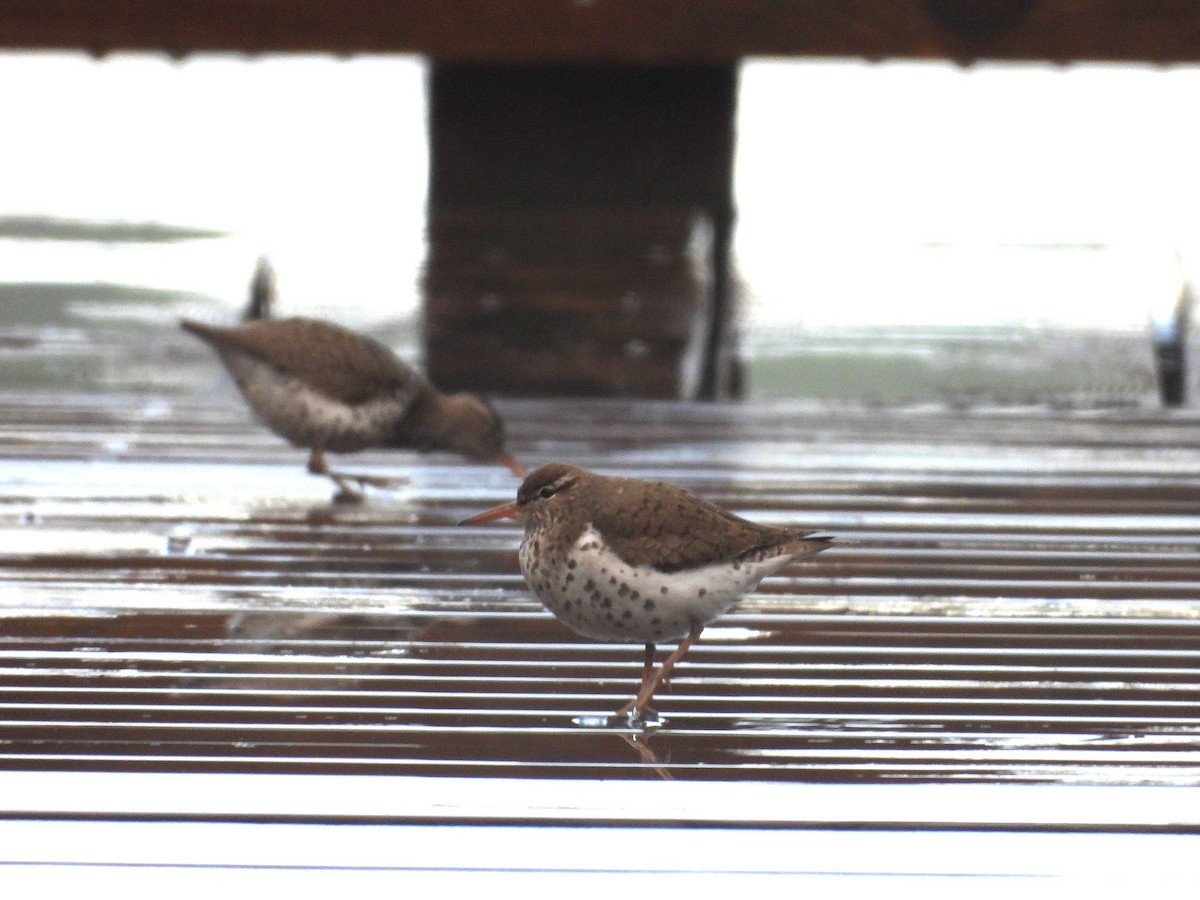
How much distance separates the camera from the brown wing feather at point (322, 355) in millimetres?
4137

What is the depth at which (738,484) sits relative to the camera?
160 inches

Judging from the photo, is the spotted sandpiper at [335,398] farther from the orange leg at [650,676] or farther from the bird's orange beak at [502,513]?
the orange leg at [650,676]

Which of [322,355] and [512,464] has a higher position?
[322,355]

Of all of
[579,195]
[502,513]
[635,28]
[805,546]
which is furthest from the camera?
[579,195]

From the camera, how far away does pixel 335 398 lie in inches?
164

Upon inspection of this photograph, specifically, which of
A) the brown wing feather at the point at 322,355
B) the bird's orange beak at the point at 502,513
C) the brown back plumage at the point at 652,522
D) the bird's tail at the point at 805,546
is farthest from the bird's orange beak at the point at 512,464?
the bird's tail at the point at 805,546

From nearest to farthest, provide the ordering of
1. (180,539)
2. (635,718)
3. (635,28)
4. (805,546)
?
(635,718) < (805,546) < (180,539) < (635,28)

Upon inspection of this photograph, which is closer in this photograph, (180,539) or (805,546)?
(805,546)

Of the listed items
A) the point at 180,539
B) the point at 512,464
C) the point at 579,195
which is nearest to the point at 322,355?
the point at 512,464

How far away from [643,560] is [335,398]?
1.73 metres

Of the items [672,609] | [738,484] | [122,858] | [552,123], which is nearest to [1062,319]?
[552,123]

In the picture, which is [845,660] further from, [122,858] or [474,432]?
[474,432]

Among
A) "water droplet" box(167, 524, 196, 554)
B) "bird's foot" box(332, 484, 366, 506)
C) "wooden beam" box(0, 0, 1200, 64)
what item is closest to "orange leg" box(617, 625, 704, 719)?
"water droplet" box(167, 524, 196, 554)

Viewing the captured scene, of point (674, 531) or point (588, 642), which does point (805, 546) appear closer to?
point (674, 531)
